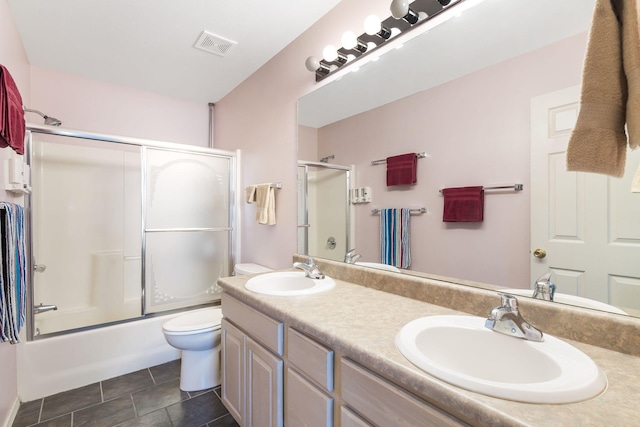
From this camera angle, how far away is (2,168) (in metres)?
1.54

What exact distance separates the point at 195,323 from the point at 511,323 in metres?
1.88

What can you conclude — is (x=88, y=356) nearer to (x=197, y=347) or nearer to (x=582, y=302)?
(x=197, y=347)

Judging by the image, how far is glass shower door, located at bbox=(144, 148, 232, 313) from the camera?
2359mm

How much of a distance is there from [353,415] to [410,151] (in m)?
1.08

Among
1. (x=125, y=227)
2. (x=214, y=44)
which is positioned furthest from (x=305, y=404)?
(x=125, y=227)

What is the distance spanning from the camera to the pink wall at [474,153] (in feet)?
3.31

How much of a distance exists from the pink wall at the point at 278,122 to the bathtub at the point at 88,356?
38.1 inches

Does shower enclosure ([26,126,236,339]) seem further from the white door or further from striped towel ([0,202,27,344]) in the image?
the white door

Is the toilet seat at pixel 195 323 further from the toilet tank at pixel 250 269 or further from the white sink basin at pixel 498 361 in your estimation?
the white sink basin at pixel 498 361

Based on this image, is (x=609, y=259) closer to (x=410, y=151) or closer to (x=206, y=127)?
(x=410, y=151)

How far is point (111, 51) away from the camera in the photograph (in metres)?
2.16

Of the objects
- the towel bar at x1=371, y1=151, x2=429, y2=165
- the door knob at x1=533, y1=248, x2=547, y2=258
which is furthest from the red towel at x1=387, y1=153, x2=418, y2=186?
the door knob at x1=533, y1=248, x2=547, y2=258

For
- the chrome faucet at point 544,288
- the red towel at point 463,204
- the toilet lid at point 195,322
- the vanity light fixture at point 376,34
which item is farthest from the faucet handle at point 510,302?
the toilet lid at point 195,322

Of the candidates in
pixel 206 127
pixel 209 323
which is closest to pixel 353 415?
pixel 209 323
